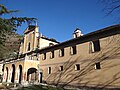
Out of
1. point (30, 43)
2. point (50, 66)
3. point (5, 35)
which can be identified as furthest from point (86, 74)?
point (30, 43)

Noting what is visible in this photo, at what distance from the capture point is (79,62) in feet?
67.2

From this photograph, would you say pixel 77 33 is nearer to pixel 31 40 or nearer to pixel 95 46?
pixel 95 46

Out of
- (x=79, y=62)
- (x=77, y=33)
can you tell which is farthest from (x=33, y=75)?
(x=79, y=62)

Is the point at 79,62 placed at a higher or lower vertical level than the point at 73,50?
lower

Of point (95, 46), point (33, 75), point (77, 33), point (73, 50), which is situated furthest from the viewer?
point (33, 75)

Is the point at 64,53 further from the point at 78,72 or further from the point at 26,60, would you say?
the point at 26,60

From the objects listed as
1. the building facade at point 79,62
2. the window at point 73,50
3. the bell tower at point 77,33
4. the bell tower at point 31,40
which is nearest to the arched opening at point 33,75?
the building facade at point 79,62

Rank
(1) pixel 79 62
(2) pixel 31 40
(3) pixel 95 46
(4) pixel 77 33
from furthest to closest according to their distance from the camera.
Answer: (2) pixel 31 40 < (4) pixel 77 33 < (1) pixel 79 62 < (3) pixel 95 46

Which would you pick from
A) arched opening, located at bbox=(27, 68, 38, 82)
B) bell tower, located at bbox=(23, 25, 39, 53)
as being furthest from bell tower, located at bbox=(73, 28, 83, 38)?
arched opening, located at bbox=(27, 68, 38, 82)

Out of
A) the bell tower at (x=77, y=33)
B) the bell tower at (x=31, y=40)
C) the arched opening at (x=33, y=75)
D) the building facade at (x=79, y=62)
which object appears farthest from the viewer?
the bell tower at (x=31, y=40)

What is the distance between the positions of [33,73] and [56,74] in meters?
7.79

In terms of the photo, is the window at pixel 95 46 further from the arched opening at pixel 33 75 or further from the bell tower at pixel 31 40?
the bell tower at pixel 31 40

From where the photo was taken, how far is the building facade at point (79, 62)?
1656 centimetres

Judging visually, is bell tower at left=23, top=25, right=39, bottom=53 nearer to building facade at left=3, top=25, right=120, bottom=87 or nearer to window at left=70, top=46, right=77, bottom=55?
building facade at left=3, top=25, right=120, bottom=87
